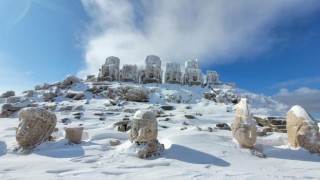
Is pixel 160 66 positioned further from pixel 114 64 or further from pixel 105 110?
pixel 105 110

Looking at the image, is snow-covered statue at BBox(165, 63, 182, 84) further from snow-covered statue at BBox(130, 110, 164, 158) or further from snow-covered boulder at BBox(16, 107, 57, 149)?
snow-covered statue at BBox(130, 110, 164, 158)

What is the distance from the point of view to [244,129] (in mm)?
12125

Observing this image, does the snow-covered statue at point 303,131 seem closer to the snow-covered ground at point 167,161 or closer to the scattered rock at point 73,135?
the snow-covered ground at point 167,161

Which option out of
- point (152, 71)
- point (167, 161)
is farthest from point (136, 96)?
point (167, 161)

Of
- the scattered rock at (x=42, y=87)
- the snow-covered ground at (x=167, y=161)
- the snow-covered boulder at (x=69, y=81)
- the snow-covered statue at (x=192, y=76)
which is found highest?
the snow-covered statue at (x=192, y=76)

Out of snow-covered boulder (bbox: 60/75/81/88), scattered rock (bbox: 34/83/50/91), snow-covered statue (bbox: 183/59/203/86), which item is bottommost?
scattered rock (bbox: 34/83/50/91)

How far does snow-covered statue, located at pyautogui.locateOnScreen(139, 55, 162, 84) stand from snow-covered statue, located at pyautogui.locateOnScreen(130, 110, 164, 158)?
3990 cm

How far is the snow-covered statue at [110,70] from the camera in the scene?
51.0 metres

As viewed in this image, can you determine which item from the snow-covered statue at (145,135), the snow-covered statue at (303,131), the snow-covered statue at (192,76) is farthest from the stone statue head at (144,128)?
the snow-covered statue at (192,76)

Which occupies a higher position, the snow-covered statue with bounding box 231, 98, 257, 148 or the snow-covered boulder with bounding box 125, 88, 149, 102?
the snow-covered boulder with bounding box 125, 88, 149, 102

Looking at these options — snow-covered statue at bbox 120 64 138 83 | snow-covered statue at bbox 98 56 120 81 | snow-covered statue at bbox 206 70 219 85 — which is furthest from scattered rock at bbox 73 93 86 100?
snow-covered statue at bbox 206 70 219 85

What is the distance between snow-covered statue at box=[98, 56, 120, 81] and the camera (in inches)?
2010

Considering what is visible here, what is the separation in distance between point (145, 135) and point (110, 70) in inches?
1647

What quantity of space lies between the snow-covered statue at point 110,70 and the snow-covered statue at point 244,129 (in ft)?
132
